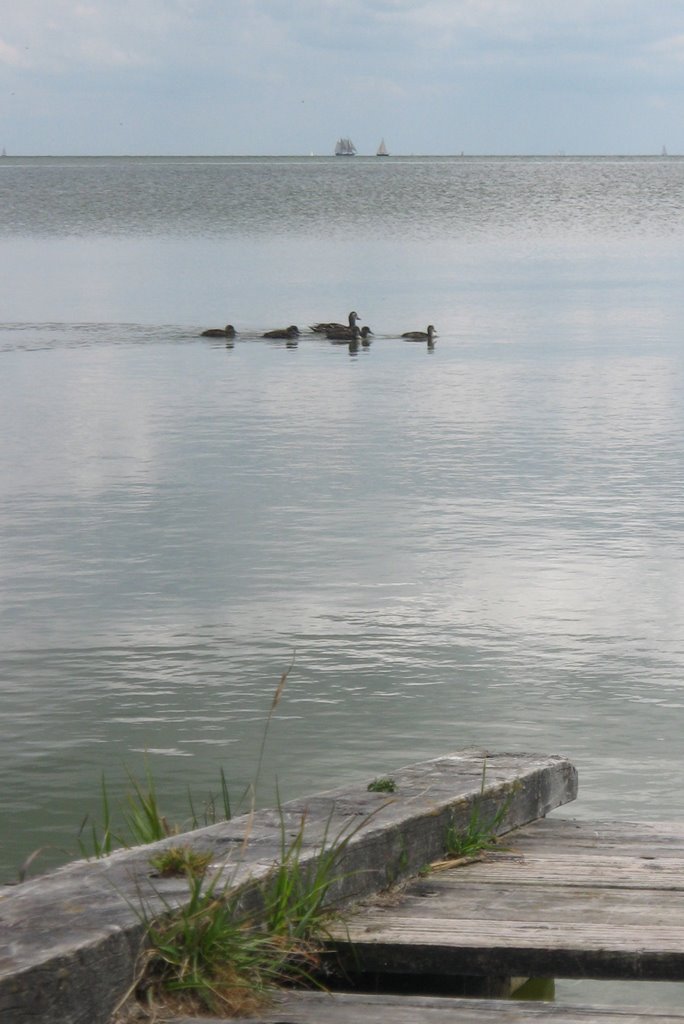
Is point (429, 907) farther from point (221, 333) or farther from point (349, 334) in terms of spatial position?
point (221, 333)

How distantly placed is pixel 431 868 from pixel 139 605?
16.0 feet

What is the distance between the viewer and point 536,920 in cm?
335

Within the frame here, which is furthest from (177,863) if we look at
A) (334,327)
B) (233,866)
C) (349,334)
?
(334,327)

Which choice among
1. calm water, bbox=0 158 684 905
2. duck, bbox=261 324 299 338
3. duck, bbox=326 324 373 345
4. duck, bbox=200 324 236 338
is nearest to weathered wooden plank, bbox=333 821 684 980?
calm water, bbox=0 158 684 905

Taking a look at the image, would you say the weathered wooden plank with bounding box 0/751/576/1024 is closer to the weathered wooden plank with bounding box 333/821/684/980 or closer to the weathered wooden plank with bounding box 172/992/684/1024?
the weathered wooden plank with bounding box 333/821/684/980

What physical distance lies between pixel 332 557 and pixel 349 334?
13549 millimetres

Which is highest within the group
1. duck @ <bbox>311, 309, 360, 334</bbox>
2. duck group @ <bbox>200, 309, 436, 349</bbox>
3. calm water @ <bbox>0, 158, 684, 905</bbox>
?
duck @ <bbox>311, 309, 360, 334</bbox>

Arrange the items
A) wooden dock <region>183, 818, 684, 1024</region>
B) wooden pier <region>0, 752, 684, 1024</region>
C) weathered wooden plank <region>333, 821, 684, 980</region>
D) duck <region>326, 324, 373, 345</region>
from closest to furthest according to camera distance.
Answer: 1. wooden pier <region>0, 752, 684, 1024</region>
2. wooden dock <region>183, 818, 684, 1024</region>
3. weathered wooden plank <region>333, 821, 684, 980</region>
4. duck <region>326, 324, 373, 345</region>

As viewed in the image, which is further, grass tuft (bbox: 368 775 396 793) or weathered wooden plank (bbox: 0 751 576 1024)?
grass tuft (bbox: 368 775 396 793)

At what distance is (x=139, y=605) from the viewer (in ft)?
27.7

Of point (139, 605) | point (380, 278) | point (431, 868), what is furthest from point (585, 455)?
point (380, 278)

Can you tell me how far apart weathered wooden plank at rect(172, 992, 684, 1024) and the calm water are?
2793 millimetres

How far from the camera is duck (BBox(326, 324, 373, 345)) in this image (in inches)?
891

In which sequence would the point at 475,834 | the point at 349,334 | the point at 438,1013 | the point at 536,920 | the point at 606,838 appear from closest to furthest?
the point at 438,1013
the point at 536,920
the point at 475,834
the point at 606,838
the point at 349,334
